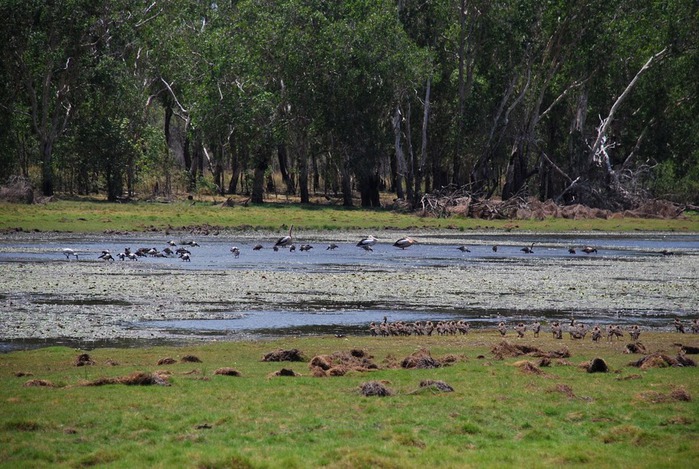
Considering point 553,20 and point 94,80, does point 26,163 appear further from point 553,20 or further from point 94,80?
point 553,20

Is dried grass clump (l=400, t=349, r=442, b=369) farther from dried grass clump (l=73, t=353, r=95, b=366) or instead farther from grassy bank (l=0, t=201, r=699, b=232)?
grassy bank (l=0, t=201, r=699, b=232)

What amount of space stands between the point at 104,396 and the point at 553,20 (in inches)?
2348

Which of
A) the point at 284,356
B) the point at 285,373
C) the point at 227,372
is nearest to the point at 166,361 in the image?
the point at 227,372

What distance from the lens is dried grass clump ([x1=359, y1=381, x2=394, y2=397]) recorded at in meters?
14.7

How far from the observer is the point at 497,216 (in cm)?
6919

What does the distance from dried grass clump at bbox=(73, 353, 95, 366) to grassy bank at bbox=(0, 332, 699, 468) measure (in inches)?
6.7

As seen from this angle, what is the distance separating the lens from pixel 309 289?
30.6 meters

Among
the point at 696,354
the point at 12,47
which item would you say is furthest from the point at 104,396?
the point at 12,47

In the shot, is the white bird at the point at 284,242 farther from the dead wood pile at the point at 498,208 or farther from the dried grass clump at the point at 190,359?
the dried grass clump at the point at 190,359

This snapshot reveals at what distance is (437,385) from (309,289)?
15728 millimetres

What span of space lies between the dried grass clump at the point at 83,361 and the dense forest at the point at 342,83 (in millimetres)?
47440

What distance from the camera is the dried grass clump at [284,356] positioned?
17828mm

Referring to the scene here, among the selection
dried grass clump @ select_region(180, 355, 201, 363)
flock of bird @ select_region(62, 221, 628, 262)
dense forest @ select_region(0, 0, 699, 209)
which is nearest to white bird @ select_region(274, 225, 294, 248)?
flock of bird @ select_region(62, 221, 628, 262)

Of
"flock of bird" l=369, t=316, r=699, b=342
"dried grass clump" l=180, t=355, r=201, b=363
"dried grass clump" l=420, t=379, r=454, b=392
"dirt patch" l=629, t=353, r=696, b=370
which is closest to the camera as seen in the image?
"dried grass clump" l=420, t=379, r=454, b=392
